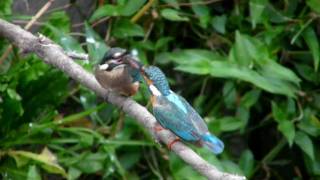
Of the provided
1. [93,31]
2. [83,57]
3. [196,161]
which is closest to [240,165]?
[93,31]

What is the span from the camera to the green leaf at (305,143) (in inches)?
124

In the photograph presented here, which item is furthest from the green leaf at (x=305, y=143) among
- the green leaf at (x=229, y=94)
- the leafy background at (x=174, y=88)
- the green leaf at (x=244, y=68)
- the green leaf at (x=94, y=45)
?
the green leaf at (x=94, y=45)

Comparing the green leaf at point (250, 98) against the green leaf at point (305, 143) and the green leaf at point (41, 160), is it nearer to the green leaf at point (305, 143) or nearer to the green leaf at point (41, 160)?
the green leaf at point (305, 143)

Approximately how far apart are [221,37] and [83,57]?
42.2 inches

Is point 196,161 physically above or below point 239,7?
above

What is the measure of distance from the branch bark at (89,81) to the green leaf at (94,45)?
0.42m

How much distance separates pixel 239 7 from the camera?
3490mm

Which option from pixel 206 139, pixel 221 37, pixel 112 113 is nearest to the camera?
pixel 206 139

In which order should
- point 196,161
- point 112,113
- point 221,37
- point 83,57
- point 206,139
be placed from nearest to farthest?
point 196,161 < point 206,139 < point 83,57 < point 112,113 < point 221,37

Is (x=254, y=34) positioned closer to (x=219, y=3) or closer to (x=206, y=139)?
(x=219, y=3)

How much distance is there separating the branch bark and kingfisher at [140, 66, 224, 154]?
0.04m

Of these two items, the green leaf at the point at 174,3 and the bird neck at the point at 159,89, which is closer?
the bird neck at the point at 159,89

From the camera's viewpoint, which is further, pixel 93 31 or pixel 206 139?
pixel 93 31

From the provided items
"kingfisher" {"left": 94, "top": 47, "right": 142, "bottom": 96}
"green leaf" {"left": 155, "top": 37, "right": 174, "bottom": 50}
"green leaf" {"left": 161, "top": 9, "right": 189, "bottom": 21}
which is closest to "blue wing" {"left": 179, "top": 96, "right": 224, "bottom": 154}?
"kingfisher" {"left": 94, "top": 47, "right": 142, "bottom": 96}
